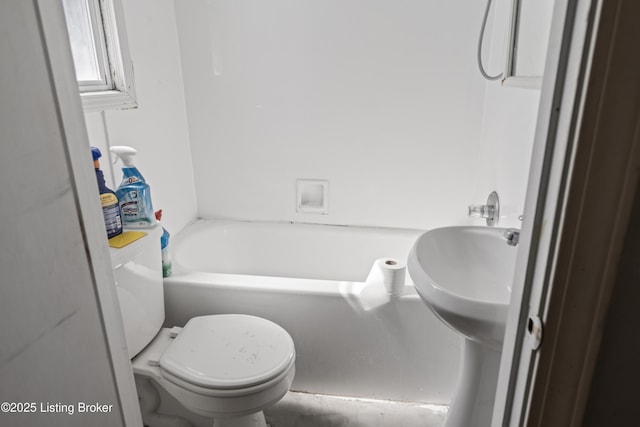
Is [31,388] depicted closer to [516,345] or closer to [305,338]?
[516,345]

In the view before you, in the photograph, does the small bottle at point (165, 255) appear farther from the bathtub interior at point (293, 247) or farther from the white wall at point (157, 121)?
the bathtub interior at point (293, 247)

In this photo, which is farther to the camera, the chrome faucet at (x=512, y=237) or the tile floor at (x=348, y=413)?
the tile floor at (x=348, y=413)

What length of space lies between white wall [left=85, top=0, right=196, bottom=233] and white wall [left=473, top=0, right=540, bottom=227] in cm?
137

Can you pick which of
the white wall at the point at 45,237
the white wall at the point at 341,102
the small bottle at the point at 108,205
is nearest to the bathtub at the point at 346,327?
the small bottle at the point at 108,205

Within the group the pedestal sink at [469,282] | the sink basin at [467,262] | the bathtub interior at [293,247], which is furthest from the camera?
the bathtub interior at [293,247]

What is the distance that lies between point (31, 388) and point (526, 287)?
63 centimetres

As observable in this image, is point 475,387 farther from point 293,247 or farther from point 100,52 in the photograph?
point 100,52

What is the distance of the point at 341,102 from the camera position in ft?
6.72

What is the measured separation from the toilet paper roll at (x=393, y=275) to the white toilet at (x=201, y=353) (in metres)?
0.42

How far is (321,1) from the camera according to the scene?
192 cm

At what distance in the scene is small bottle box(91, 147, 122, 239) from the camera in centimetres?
115

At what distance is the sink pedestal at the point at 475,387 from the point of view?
1062 mm

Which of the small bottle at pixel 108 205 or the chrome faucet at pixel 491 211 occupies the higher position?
the small bottle at pixel 108 205

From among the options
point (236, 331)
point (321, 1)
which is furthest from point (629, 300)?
point (321, 1)
